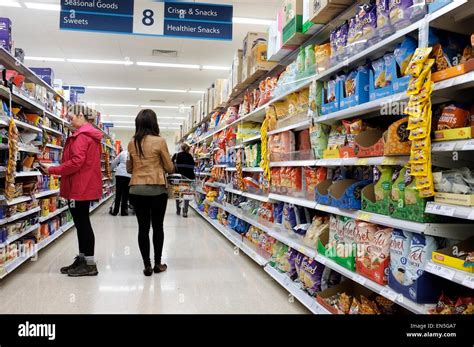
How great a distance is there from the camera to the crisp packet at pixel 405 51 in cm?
193

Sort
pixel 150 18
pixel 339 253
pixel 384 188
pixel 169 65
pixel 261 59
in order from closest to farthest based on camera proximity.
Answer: pixel 384 188, pixel 339 253, pixel 261 59, pixel 150 18, pixel 169 65

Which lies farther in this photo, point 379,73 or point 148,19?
point 148,19

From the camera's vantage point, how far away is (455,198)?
1.59m

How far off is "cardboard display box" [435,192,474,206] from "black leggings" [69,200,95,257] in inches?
120

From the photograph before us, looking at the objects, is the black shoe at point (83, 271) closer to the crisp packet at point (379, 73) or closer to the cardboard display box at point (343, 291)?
the cardboard display box at point (343, 291)

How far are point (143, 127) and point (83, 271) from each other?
145 cm

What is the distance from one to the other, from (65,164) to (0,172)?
52 centimetres

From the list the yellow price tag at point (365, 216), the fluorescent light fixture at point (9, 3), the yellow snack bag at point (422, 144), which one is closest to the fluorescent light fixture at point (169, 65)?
the fluorescent light fixture at point (9, 3)

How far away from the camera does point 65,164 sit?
3.52 metres

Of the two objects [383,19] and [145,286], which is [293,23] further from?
[145,286]

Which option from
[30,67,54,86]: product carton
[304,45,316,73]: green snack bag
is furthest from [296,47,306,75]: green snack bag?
[30,67,54,86]: product carton

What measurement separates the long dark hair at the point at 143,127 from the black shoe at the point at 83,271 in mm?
1160

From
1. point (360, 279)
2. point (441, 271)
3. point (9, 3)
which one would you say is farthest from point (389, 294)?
point (9, 3)

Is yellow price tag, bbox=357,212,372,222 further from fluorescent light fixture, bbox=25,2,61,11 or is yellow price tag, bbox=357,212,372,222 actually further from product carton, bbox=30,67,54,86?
fluorescent light fixture, bbox=25,2,61,11
